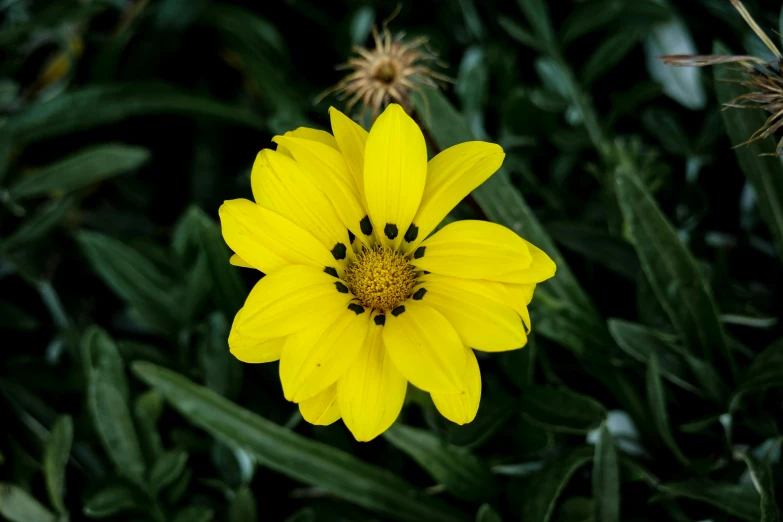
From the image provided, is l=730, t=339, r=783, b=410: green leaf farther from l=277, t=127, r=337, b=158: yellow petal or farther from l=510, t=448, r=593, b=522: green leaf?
l=277, t=127, r=337, b=158: yellow petal

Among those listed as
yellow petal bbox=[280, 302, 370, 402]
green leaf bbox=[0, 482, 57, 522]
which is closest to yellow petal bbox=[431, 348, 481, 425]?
yellow petal bbox=[280, 302, 370, 402]

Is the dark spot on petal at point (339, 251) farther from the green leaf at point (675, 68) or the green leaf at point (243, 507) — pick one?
the green leaf at point (675, 68)

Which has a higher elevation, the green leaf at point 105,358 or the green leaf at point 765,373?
the green leaf at point 105,358

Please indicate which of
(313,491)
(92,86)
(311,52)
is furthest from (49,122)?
(313,491)

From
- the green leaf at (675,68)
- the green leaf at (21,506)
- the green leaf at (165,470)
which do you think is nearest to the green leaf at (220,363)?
the green leaf at (165,470)

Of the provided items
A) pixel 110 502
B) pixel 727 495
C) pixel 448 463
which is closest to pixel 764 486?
pixel 727 495

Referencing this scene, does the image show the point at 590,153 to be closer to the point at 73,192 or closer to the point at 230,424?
the point at 230,424
